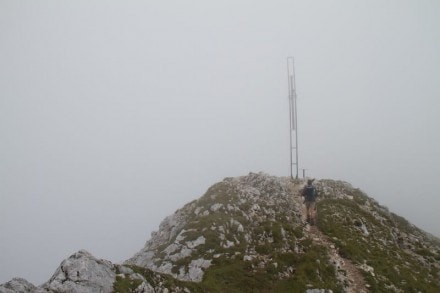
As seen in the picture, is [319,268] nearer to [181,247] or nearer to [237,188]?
[181,247]

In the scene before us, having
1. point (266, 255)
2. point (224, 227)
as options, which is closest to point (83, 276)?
point (266, 255)

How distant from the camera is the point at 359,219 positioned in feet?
123

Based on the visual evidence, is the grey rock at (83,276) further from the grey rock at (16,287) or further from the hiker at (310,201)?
the hiker at (310,201)

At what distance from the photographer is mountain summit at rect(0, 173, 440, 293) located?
56.1ft

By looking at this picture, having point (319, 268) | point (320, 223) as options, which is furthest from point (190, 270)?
point (320, 223)

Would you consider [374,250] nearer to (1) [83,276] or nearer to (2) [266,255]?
(2) [266,255]

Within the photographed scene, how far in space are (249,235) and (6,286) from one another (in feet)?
65.2

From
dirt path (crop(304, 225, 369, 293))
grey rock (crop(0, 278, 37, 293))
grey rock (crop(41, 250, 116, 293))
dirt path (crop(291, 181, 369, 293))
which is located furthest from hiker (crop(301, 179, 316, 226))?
grey rock (crop(0, 278, 37, 293))

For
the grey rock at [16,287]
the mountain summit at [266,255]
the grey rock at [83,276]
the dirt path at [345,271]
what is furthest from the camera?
the dirt path at [345,271]

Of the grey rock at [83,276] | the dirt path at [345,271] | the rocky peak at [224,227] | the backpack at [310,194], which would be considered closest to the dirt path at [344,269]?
the dirt path at [345,271]

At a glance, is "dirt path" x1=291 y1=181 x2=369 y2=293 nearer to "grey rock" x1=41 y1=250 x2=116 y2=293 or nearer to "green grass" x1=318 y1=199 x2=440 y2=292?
"green grass" x1=318 y1=199 x2=440 y2=292

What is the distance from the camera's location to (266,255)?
2584 centimetres

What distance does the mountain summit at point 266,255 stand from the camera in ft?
56.1

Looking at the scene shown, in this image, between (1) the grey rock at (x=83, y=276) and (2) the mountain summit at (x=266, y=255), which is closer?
(1) the grey rock at (x=83, y=276)
